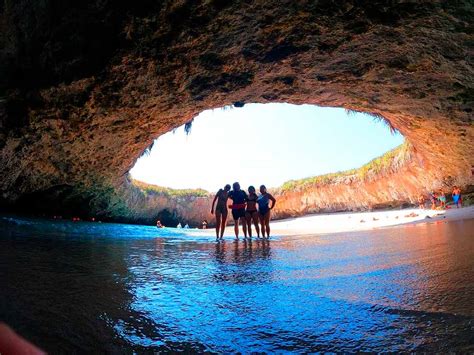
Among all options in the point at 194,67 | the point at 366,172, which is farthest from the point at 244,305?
the point at 366,172

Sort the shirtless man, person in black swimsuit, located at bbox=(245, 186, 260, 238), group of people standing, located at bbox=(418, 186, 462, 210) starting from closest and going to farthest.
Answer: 1. person in black swimsuit, located at bbox=(245, 186, 260, 238)
2. the shirtless man
3. group of people standing, located at bbox=(418, 186, 462, 210)

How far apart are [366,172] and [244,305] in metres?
15.4

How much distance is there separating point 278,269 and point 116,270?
1492 millimetres

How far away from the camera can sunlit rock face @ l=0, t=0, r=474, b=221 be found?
4238 millimetres

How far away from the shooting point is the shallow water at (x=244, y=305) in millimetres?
1359

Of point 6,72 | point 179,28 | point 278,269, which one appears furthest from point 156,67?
point 278,269

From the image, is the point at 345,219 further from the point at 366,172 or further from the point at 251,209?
the point at 251,209

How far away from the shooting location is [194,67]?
5672mm

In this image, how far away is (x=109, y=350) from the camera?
1.28 metres

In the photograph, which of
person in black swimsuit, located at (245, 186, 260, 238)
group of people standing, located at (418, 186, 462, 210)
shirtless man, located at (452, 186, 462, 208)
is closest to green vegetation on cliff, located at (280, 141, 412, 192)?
group of people standing, located at (418, 186, 462, 210)

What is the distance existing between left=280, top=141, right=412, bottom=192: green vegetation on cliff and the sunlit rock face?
503cm

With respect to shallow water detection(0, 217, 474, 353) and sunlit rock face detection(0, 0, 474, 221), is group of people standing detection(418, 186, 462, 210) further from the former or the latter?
shallow water detection(0, 217, 474, 353)

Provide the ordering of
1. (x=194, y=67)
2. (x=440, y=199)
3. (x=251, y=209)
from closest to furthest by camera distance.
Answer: (x=194, y=67), (x=251, y=209), (x=440, y=199)

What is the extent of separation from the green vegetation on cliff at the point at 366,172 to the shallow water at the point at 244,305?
1195 centimetres
